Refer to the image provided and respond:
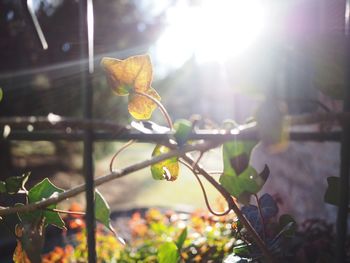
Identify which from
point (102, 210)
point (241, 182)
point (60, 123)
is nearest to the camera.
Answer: point (60, 123)

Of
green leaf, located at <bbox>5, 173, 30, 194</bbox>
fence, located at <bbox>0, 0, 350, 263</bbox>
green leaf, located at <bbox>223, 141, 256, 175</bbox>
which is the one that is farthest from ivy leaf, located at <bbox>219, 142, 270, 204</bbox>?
green leaf, located at <bbox>5, 173, 30, 194</bbox>

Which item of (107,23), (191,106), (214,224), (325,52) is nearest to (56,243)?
(214,224)

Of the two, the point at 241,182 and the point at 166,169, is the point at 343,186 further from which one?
the point at 166,169

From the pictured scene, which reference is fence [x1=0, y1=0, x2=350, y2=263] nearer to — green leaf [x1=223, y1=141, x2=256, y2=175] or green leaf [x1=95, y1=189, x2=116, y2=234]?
green leaf [x1=223, y1=141, x2=256, y2=175]

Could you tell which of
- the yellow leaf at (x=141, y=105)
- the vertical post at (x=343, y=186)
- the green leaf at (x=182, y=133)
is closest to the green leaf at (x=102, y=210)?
the yellow leaf at (x=141, y=105)

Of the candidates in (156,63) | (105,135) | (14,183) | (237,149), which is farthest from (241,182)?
(156,63)

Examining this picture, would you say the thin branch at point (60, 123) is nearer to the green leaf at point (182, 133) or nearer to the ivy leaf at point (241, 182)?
the green leaf at point (182, 133)
